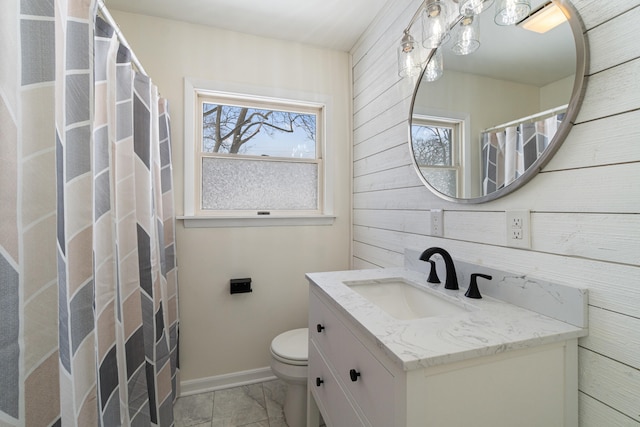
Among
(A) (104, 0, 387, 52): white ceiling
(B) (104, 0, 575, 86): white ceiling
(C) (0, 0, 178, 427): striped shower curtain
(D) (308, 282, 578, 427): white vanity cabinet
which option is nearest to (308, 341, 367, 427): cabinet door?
(D) (308, 282, 578, 427): white vanity cabinet

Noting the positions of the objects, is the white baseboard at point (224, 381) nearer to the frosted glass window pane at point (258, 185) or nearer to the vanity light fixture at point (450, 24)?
the frosted glass window pane at point (258, 185)

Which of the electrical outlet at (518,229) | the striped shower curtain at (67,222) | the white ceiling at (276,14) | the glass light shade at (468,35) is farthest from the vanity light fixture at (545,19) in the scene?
the striped shower curtain at (67,222)

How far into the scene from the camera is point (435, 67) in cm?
127

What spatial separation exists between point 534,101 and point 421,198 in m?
0.61

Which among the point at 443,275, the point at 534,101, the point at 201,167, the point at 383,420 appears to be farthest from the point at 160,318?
the point at 534,101

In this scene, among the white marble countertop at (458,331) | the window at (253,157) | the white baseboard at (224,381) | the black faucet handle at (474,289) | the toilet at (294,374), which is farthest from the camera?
the window at (253,157)

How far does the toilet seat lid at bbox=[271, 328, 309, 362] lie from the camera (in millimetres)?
1509

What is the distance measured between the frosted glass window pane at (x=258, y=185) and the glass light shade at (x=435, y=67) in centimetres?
108

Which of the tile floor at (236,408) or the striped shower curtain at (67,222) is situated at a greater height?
the striped shower curtain at (67,222)

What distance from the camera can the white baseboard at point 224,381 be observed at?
1854 millimetres

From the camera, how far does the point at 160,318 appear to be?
1387mm

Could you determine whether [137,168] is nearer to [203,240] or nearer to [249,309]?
[203,240]

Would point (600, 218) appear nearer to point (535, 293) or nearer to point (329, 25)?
point (535, 293)

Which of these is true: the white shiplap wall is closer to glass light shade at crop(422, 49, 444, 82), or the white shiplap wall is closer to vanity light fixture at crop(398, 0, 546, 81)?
vanity light fixture at crop(398, 0, 546, 81)
